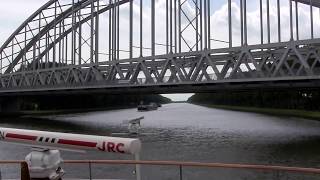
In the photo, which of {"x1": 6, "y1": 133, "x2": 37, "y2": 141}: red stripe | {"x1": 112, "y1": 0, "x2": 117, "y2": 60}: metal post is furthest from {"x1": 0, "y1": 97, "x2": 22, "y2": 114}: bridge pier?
{"x1": 6, "y1": 133, "x2": 37, "y2": 141}: red stripe

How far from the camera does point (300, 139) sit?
5059cm

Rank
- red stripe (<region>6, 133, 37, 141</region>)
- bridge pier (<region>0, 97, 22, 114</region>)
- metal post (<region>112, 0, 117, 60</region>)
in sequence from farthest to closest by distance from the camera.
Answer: bridge pier (<region>0, 97, 22, 114</region>) → metal post (<region>112, 0, 117, 60</region>) → red stripe (<region>6, 133, 37, 141</region>)

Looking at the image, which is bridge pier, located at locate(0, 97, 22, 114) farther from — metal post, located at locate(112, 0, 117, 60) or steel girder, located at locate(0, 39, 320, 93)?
metal post, located at locate(112, 0, 117, 60)

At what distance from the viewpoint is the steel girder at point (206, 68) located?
56062 millimetres

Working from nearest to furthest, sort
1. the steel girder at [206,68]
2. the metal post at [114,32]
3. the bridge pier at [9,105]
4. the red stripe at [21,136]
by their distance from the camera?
the red stripe at [21,136]
the steel girder at [206,68]
the metal post at [114,32]
the bridge pier at [9,105]

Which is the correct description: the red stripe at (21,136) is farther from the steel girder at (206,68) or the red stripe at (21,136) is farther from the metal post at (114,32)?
the metal post at (114,32)

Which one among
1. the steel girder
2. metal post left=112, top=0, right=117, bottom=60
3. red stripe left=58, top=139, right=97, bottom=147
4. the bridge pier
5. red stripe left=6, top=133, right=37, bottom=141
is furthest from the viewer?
the bridge pier

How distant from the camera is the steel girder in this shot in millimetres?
56062

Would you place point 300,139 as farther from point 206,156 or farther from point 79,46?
point 79,46

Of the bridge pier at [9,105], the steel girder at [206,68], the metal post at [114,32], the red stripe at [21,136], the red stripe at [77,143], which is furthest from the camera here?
the bridge pier at [9,105]

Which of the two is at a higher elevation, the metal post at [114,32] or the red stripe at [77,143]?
the metal post at [114,32]

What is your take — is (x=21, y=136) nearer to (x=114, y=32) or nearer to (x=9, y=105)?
(x=114, y=32)

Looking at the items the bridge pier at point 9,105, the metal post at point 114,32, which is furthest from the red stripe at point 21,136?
the bridge pier at point 9,105

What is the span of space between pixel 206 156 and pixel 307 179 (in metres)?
17.9
